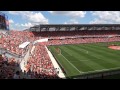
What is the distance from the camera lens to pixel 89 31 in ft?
226

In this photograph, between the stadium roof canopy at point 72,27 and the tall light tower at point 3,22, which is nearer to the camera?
the tall light tower at point 3,22

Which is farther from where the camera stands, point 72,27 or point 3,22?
point 72,27

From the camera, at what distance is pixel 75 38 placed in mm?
63469

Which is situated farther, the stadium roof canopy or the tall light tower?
the stadium roof canopy
